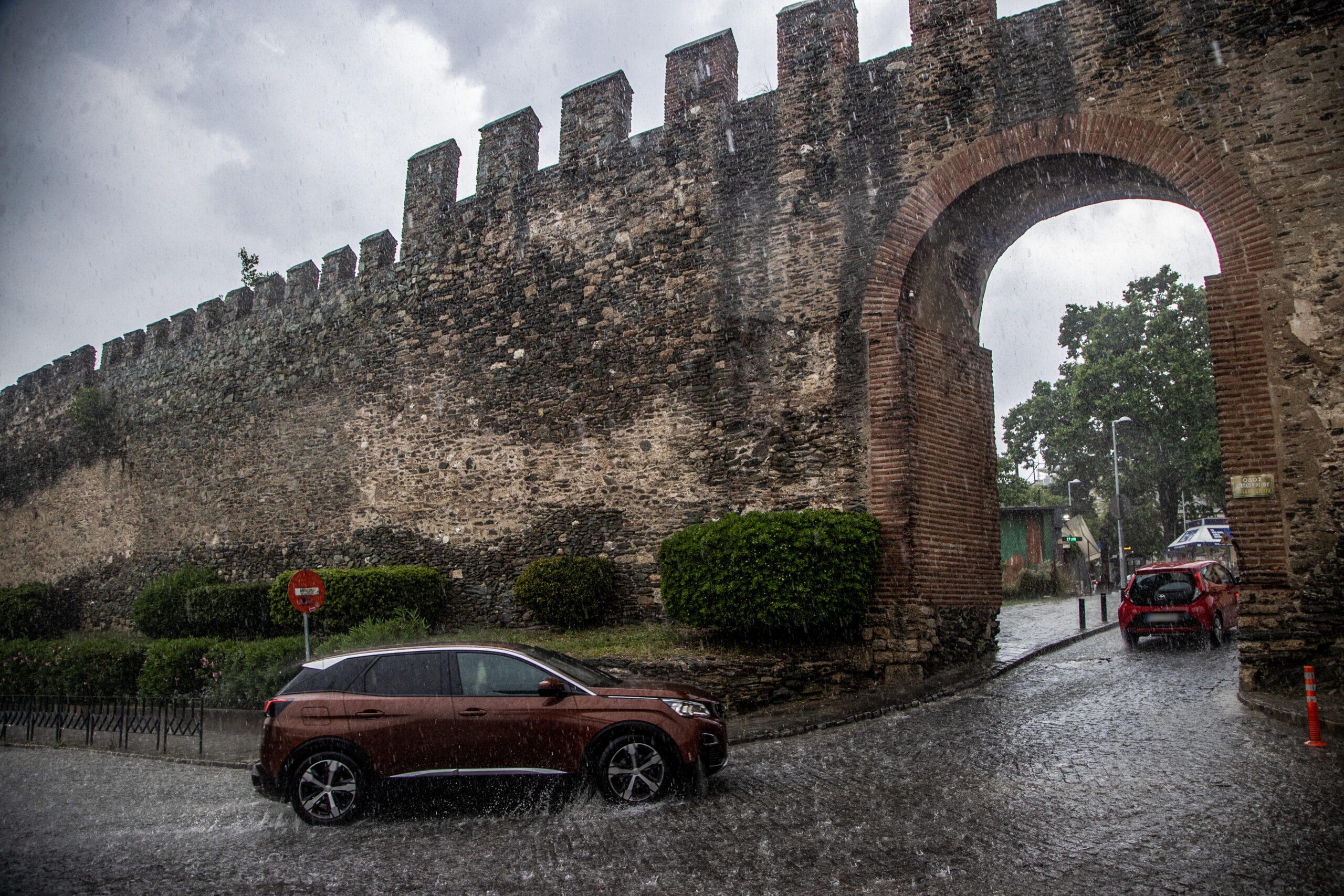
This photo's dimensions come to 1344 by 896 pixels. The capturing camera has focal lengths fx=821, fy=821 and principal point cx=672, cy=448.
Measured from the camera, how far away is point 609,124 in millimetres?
13258

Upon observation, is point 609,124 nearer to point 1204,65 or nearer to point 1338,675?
point 1204,65

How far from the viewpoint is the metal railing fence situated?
31.5ft

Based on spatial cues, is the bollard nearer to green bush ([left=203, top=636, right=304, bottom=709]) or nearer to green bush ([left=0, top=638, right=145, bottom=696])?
green bush ([left=203, top=636, right=304, bottom=709])

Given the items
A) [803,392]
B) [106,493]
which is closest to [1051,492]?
[803,392]

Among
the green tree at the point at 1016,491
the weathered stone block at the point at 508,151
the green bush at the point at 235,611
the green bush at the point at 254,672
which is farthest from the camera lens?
the green tree at the point at 1016,491

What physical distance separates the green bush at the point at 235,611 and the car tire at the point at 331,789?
10.3 metres

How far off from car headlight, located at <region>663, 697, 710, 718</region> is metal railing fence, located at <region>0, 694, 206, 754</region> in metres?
5.99

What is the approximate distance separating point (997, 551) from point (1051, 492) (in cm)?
3357

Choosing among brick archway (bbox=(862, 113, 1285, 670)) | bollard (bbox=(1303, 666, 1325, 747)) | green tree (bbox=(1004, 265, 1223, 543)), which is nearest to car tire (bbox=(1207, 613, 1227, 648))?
brick archway (bbox=(862, 113, 1285, 670))

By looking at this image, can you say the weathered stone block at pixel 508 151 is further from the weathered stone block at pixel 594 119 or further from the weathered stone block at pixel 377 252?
the weathered stone block at pixel 377 252

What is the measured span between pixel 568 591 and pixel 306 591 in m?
3.43

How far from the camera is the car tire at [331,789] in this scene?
561 cm

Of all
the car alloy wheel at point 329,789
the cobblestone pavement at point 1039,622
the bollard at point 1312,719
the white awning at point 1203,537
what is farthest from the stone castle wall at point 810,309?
the white awning at point 1203,537

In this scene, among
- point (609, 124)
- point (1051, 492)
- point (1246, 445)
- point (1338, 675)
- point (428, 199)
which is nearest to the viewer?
point (1338, 675)
